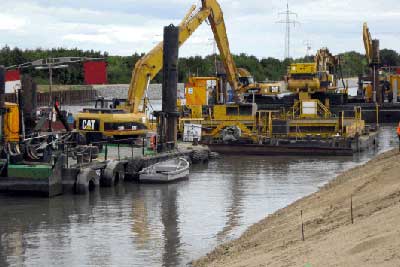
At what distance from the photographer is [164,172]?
112 feet

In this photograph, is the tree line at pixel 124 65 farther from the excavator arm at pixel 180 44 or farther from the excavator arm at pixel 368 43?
the excavator arm at pixel 180 44

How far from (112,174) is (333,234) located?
1894 cm

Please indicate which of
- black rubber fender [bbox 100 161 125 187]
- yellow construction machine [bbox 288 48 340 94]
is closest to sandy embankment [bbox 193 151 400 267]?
black rubber fender [bbox 100 161 125 187]

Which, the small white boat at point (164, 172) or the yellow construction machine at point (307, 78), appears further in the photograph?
the yellow construction machine at point (307, 78)

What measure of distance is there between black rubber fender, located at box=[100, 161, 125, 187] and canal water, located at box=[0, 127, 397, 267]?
0.36 m

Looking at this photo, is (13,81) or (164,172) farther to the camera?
(13,81)

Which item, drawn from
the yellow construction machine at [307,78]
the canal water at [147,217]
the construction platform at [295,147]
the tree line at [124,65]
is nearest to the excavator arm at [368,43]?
the tree line at [124,65]

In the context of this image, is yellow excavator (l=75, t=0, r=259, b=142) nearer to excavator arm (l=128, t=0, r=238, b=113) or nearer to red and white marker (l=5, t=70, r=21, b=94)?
excavator arm (l=128, t=0, r=238, b=113)

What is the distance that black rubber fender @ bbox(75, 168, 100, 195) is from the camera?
3017cm

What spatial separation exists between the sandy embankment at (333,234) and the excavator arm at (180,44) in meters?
23.6

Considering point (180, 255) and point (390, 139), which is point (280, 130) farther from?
point (180, 255)

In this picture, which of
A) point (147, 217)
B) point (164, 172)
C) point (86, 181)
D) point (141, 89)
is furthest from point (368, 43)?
point (147, 217)

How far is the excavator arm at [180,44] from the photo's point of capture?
4594cm

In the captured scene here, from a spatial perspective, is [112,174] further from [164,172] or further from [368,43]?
[368,43]
